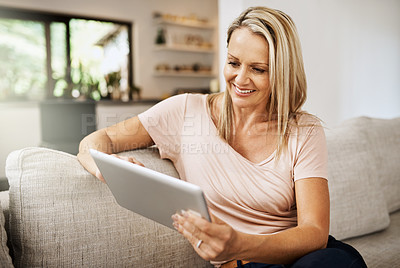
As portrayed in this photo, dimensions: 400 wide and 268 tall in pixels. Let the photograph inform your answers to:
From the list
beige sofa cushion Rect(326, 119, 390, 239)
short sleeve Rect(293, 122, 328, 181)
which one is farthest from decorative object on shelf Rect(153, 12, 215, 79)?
short sleeve Rect(293, 122, 328, 181)

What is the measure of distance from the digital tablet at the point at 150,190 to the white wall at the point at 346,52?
57.3 inches

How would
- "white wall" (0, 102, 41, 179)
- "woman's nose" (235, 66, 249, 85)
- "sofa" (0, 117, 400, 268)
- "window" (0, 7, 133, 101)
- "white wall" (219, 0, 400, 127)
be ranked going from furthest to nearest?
"window" (0, 7, 133, 101) → "white wall" (0, 102, 41, 179) → "white wall" (219, 0, 400, 127) → "woman's nose" (235, 66, 249, 85) → "sofa" (0, 117, 400, 268)

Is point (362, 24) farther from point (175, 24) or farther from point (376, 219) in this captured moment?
point (175, 24)

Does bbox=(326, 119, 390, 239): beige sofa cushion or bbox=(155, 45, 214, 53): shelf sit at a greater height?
bbox=(155, 45, 214, 53): shelf

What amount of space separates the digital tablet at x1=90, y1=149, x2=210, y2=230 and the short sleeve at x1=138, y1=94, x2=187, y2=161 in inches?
12.3

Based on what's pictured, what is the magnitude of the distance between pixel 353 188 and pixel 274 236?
0.91 meters

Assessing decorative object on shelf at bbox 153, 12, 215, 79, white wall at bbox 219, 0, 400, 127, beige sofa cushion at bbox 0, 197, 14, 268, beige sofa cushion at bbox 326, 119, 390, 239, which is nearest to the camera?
beige sofa cushion at bbox 0, 197, 14, 268

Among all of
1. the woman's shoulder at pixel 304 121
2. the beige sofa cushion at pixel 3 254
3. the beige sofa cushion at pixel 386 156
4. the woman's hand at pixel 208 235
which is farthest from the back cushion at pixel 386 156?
the beige sofa cushion at pixel 3 254

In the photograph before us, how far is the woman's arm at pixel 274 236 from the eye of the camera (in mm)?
774

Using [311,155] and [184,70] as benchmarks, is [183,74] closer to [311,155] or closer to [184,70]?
[184,70]

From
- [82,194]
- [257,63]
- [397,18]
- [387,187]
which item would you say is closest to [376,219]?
[387,187]

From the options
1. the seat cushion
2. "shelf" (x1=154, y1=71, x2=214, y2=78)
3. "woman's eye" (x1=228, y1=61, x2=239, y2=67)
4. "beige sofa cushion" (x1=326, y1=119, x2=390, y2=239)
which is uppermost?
"shelf" (x1=154, y1=71, x2=214, y2=78)

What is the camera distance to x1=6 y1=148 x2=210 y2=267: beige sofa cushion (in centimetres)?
105

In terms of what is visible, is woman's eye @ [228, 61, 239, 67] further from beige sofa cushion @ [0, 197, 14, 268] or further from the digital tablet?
beige sofa cushion @ [0, 197, 14, 268]
